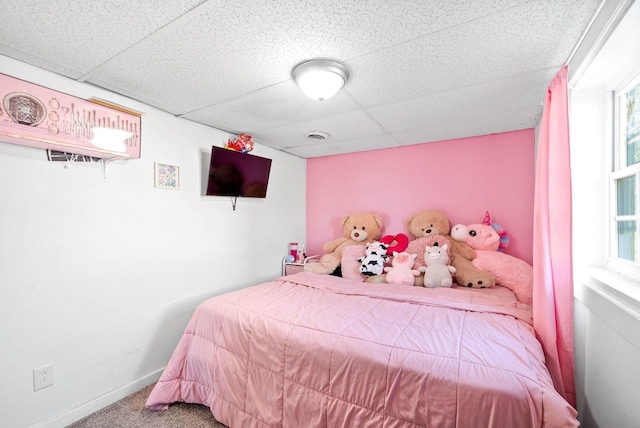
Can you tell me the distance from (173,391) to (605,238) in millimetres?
2801

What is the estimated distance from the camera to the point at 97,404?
1.81m

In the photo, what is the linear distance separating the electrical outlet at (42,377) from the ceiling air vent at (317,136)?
250 cm

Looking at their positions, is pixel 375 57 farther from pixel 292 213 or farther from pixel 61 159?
pixel 292 213

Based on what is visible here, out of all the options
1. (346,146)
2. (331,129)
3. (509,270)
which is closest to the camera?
(509,270)

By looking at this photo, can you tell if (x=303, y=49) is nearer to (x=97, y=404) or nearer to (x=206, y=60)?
(x=206, y=60)

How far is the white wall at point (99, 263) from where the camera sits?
1518 millimetres

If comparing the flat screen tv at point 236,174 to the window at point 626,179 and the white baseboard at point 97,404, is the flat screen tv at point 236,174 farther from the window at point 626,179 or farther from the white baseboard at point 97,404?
the window at point 626,179

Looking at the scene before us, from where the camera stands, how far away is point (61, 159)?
1.67m

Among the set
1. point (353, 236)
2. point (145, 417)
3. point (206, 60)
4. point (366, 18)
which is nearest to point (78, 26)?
point (206, 60)

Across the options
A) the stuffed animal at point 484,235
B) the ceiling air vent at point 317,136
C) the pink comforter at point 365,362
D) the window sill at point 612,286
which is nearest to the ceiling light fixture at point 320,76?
the ceiling air vent at point 317,136

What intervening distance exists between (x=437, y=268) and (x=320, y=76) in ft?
6.23

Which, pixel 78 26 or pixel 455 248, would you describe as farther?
pixel 455 248

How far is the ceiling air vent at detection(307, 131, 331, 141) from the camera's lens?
270 centimetres

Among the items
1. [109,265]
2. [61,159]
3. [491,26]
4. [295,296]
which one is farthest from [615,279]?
[61,159]
